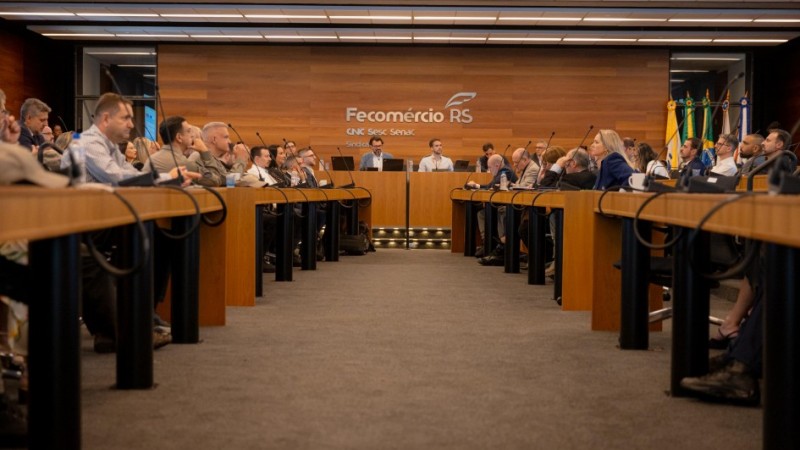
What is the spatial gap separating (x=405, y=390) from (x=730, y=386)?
0.94 metres

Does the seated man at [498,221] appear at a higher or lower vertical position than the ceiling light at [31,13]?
lower

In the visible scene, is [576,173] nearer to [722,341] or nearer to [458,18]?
[722,341]

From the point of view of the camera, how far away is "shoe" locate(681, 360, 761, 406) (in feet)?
9.29

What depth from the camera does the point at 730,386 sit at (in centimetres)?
284

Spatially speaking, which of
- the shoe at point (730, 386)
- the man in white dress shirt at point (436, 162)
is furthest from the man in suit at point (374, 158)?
the shoe at point (730, 386)

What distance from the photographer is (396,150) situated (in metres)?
14.9

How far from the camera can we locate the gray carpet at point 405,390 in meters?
2.47

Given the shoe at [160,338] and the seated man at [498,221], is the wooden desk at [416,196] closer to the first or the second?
the seated man at [498,221]

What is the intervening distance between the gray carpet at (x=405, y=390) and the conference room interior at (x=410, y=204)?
0.01m

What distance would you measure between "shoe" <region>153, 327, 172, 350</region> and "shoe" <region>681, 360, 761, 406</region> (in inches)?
78.7

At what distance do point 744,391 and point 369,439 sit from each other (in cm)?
112

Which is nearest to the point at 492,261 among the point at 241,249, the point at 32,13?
the point at 241,249

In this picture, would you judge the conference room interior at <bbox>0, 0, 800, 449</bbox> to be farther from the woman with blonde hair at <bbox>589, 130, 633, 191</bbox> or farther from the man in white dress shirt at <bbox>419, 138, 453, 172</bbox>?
the man in white dress shirt at <bbox>419, 138, 453, 172</bbox>

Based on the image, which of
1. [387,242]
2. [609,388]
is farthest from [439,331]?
[387,242]
